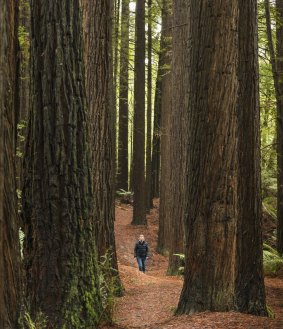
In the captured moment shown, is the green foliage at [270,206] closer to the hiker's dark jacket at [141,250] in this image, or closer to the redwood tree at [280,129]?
the redwood tree at [280,129]

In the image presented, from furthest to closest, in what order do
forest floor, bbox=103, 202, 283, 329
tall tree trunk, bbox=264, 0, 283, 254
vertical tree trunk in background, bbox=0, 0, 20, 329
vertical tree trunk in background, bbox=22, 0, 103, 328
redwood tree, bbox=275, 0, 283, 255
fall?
redwood tree, bbox=275, 0, 283, 255, tall tree trunk, bbox=264, 0, 283, 254, forest floor, bbox=103, 202, 283, 329, vertical tree trunk in background, bbox=22, 0, 103, 328, vertical tree trunk in background, bbox=0, 0, 20, 329

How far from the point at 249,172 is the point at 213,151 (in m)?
1.96

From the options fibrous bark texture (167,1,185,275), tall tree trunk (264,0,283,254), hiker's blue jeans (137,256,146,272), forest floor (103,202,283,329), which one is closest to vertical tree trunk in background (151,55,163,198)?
forest floor (103,202,283,329)

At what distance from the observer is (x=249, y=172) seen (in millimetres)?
8695

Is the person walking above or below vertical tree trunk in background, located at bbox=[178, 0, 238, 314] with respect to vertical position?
below

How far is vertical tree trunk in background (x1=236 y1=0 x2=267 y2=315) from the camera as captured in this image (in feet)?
28.5

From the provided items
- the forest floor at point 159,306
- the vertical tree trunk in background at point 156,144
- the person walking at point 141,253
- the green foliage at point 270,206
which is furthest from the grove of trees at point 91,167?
the vertical tree trunk in background at point 156,144

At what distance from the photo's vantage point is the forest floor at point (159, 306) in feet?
21.1

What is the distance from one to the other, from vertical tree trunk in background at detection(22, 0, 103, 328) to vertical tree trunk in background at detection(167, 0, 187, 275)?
9.02 m

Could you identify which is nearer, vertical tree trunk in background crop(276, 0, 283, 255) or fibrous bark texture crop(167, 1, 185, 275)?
vertical tree trunk in background crop(276, 0, 283, 255)

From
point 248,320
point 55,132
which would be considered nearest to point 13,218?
point 55,132

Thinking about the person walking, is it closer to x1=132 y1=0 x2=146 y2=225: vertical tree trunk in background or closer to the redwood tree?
the redwood tree

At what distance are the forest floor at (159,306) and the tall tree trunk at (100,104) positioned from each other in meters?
1.30

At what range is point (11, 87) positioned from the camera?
4059 millimetres
